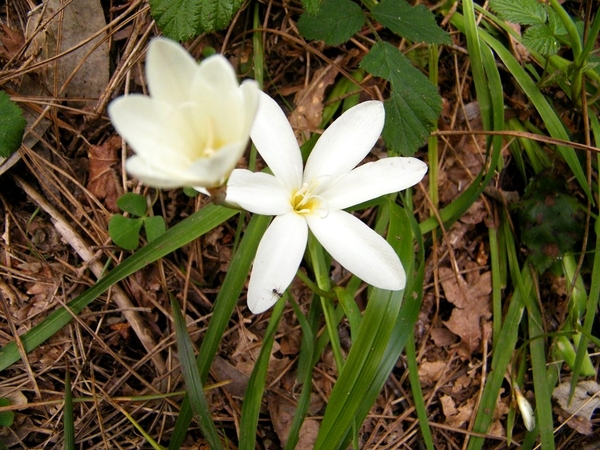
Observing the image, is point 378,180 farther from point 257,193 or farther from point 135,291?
point 135,291

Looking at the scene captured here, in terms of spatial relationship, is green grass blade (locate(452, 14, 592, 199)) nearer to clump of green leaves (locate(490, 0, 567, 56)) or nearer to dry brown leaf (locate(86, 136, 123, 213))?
clump of green leaves (locate(490, 0, 567, 56))

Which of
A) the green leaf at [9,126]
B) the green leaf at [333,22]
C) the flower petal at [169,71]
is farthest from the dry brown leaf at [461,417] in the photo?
the green leaf at [9,126]

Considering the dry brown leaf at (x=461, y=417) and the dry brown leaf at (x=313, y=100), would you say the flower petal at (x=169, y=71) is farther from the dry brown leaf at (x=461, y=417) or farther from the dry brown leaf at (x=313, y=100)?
the dry brown leaf at (x=461, y=417)

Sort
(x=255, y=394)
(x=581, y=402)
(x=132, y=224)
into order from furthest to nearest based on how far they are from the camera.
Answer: (x=581, y=402) → (x=132, y=224) → (x=255, y=394)

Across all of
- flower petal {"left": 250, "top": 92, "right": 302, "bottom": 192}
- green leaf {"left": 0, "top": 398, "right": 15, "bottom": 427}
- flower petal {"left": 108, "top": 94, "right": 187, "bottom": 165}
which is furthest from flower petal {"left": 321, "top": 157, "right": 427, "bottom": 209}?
green leaf {"left": 0, "top": 398, "right": 15, "bottom": 427}

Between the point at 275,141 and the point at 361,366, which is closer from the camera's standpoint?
the point at 275,141

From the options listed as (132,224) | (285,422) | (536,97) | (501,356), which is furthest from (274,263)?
(536,97)
